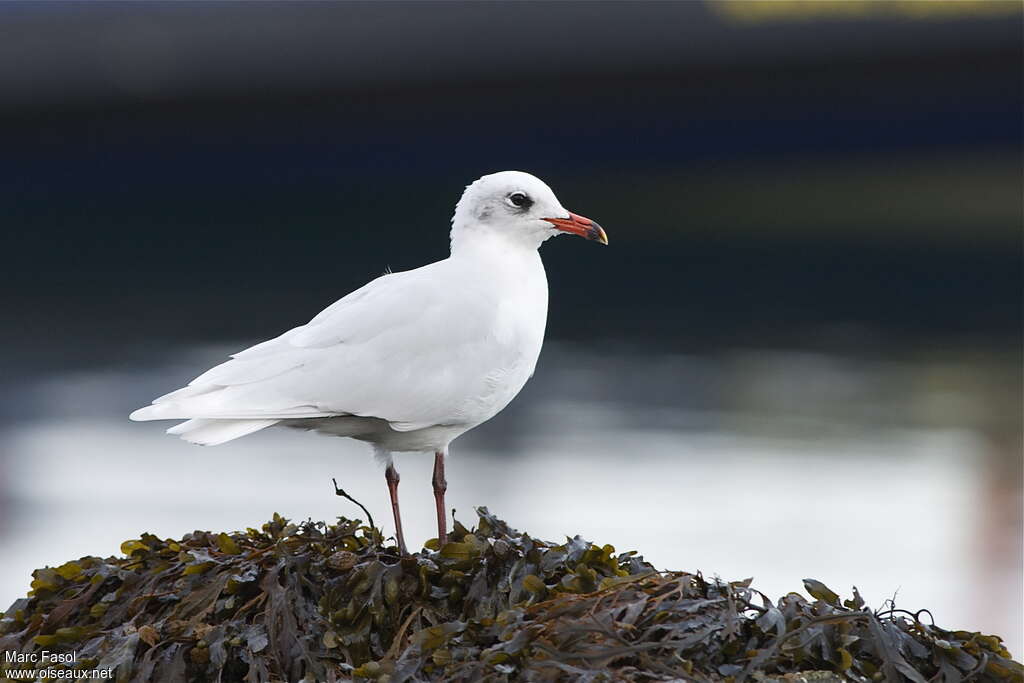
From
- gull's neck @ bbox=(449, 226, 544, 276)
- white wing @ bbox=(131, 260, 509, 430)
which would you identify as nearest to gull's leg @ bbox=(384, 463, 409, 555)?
white wing @ bbox=(131, 260, 509, 430)

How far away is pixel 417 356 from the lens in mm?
3012

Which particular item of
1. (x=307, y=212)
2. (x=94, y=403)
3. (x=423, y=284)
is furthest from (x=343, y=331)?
(x=307, y=212)

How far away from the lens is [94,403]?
7.14 metres

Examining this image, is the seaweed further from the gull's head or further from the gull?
the gull's head

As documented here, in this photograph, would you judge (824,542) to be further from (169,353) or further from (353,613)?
(169,353)

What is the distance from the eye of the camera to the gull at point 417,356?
2.87 m

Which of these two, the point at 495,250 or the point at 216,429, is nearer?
the point at 216,429

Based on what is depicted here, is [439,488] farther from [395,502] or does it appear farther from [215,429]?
[215,429]

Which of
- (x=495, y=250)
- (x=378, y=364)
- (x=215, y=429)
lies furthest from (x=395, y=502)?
(x=495, y=250)

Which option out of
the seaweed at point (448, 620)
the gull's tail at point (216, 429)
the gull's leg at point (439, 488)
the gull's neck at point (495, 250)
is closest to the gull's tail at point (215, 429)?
the gull's tail at point (216, 429)

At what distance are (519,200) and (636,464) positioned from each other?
2896mm

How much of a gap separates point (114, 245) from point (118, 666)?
363 inches

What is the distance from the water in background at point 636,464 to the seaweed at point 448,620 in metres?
1.82

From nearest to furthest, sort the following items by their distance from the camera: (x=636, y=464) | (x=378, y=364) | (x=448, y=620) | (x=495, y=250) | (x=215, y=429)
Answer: (x=448, y=620)
(x=215, y=429)
(x=378, y=364)
(x=495, y=250)
(x=636, y=464)
